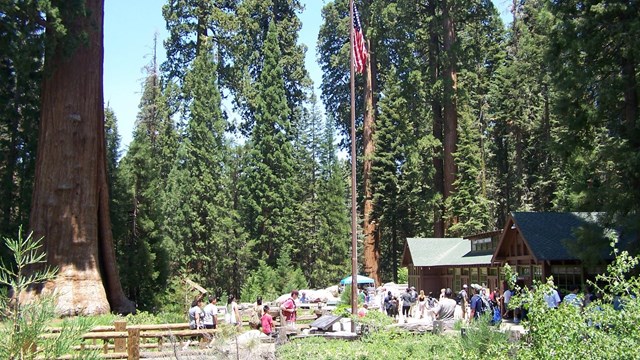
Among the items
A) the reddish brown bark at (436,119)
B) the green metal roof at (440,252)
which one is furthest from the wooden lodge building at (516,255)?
the reddish brown bark at (436,119)

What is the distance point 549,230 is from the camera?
79.1ft

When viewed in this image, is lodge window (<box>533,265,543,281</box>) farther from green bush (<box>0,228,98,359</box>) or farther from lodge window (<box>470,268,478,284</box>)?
green bush (<box>0,228,98,359</box>)

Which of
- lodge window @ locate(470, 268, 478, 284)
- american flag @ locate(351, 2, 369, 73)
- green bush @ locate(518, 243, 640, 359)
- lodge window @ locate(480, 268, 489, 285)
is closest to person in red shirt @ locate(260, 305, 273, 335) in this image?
Result: american flag @ locate(351, 2, 369, 73)

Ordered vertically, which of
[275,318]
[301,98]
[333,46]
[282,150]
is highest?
[333,46]

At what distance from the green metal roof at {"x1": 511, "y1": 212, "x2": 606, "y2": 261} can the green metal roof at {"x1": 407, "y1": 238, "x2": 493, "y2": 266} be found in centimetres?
594

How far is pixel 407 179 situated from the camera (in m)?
44.7

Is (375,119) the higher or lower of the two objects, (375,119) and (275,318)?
the higher

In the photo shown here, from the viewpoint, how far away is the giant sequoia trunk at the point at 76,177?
18.0 meters

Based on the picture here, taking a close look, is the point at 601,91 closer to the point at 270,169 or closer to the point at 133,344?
the point at 133,344

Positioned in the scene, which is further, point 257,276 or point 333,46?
point 333,46

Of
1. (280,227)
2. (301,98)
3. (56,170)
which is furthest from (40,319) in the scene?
(301,98)

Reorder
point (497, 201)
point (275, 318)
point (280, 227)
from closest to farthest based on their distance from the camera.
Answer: point (275, 318), point (280, 227), point (497, 201)

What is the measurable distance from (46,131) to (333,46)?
131 feet

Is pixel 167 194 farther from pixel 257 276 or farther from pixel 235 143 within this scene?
pixel 235 143
